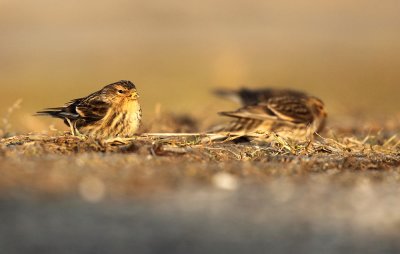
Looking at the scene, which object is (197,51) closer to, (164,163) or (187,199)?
(164,163)

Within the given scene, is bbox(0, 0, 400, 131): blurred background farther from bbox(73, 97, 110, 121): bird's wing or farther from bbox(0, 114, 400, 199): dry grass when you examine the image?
bbox(0, 114, 400, 199): dry grass

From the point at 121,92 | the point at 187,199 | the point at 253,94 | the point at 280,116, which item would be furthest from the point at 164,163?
the point at 253,94

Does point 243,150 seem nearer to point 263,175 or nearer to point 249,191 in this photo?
point 263,175

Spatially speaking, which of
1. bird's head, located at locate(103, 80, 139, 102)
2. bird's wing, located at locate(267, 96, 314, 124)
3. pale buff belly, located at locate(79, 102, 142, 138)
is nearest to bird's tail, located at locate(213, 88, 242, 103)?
bird's wing, located at locate(267, 96, 314, 124)

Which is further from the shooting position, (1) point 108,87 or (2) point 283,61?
(2) point 283,61

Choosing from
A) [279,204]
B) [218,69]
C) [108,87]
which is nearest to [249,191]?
[279,204]

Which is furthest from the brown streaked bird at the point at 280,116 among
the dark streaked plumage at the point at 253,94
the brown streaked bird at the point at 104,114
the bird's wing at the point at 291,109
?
the brown streaked bird at the point at 104,114
